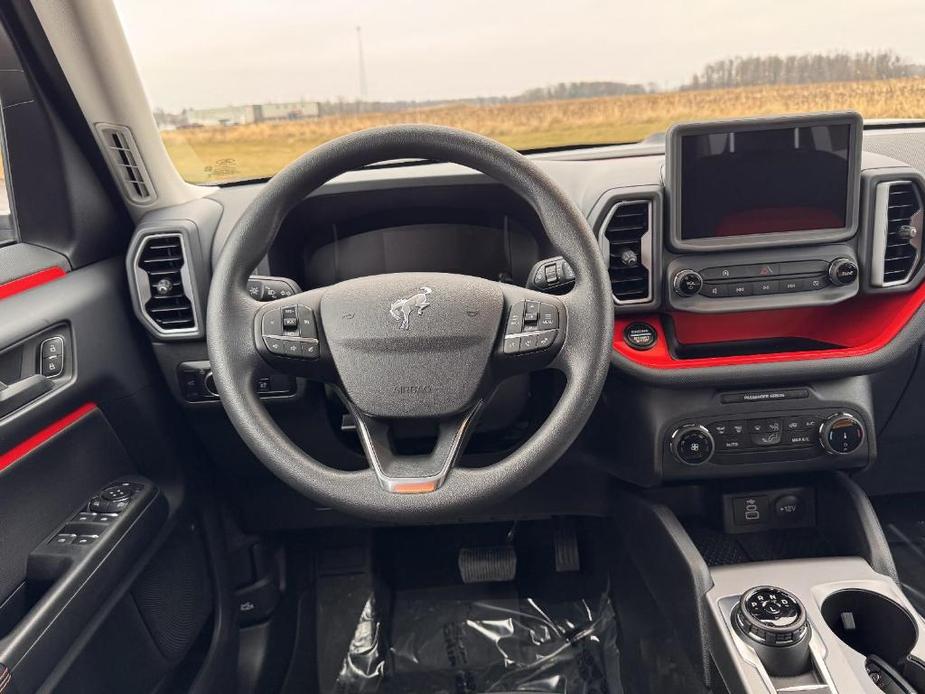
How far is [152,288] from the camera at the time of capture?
1625 mm

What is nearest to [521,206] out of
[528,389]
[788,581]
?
[528,389]

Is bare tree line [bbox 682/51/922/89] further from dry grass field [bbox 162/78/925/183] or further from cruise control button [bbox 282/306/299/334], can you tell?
cruise control button [bbox 282/306/299/334]

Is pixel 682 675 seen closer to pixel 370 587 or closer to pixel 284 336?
pixel 370 587

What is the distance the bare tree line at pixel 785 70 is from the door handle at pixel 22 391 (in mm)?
1367

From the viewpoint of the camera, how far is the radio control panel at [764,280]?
5.19ft

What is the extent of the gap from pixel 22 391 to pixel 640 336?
1159 mm

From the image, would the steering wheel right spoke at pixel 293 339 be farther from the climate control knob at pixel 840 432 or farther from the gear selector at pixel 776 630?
the climate control knob at pixel 840 432

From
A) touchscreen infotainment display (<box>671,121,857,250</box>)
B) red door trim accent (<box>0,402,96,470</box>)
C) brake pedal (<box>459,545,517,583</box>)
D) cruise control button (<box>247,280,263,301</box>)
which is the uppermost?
touchscreen infotainment display (<box>671,121,857,250</box>)

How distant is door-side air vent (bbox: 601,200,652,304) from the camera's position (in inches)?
61.4

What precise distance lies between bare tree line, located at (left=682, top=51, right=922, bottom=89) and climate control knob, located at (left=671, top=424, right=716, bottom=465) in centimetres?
72

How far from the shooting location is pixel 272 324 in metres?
1.23

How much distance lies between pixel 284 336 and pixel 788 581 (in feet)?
3.54

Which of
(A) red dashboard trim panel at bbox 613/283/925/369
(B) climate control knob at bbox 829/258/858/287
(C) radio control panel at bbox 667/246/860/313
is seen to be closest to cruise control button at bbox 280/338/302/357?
(A) red dashboard trim panel at bbox 613/283/925/369

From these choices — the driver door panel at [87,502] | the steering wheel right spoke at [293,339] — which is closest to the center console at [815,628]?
the steering wheel right spoke at [293,339]
